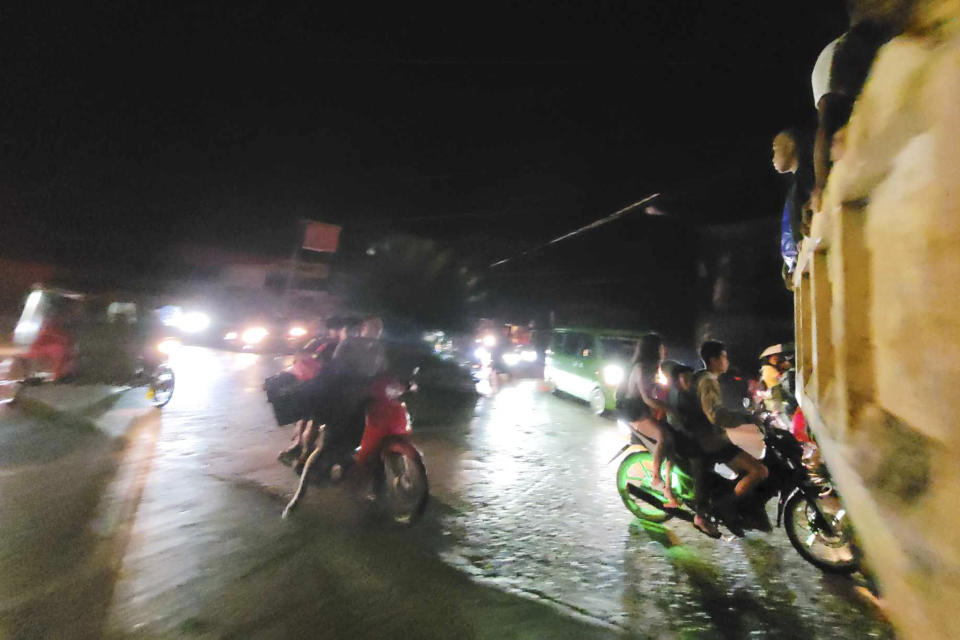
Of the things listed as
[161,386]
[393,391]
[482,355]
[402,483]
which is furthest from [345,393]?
[482,355]

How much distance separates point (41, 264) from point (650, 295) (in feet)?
74.8

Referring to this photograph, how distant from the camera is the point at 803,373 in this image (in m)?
5.56

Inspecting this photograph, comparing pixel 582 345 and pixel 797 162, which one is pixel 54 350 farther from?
pixel 797 162

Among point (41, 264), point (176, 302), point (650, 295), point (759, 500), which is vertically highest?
point (650, 295)

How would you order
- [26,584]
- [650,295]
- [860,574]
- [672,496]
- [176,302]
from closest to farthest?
1. [26,584]
2. [860,574]
3. [672,496]
4. [176,302]
5. [650,295]

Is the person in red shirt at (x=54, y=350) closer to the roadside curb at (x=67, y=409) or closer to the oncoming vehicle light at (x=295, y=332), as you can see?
the roadside curb at (x=67, y=409)

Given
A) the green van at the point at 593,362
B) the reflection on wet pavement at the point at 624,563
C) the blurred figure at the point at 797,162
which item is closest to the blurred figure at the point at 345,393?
the reflection on wet pavement at the point at 624,563

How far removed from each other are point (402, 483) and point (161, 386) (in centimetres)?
722

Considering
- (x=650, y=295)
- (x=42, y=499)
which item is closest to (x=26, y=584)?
(x=42, y=499)

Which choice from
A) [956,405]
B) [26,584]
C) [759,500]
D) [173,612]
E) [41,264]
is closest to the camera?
[956,405]

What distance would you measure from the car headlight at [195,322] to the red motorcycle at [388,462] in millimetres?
24670

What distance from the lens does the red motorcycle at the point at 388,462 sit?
5.14m

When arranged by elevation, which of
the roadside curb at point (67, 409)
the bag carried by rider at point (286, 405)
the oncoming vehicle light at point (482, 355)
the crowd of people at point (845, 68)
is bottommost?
the roadside curb at point (67, 409)

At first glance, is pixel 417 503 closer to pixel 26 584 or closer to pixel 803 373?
pixel 26 584
